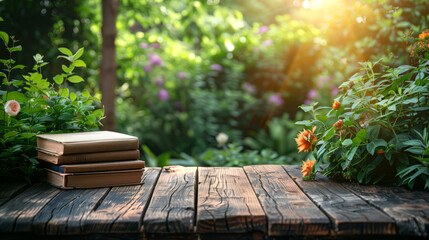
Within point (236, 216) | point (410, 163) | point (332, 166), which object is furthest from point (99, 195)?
point (410, 163)

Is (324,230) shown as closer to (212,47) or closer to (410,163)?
(410,163)

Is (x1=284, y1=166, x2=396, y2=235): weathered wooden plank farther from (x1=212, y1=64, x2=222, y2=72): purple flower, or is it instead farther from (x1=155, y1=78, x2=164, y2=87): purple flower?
(x1=212, y1=64, x2=222, y2=72): purple flower

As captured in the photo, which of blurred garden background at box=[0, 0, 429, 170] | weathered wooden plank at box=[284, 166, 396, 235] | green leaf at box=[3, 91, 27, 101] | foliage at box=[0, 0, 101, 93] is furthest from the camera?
foliage at box=[0, 0, 101, 93]

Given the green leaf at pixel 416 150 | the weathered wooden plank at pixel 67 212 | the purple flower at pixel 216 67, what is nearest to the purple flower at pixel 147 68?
the purple flower at pixel 216 67

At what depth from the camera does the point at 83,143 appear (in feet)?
6.07

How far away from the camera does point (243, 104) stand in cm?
671

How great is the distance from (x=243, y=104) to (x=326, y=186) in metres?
4.80

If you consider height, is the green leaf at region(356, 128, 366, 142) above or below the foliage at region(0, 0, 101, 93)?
below

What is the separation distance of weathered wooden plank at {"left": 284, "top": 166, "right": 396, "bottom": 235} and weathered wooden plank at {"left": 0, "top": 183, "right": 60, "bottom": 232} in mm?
1067

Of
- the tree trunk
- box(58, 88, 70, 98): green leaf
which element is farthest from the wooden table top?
the tree trunk

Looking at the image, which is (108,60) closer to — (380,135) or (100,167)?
(100,167)

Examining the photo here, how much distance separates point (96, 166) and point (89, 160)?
5cm

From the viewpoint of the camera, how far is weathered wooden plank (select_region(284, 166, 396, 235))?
4.47 ft

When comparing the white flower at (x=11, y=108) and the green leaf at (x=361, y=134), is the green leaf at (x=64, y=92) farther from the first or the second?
the green leaf at (x=361, y=134)
